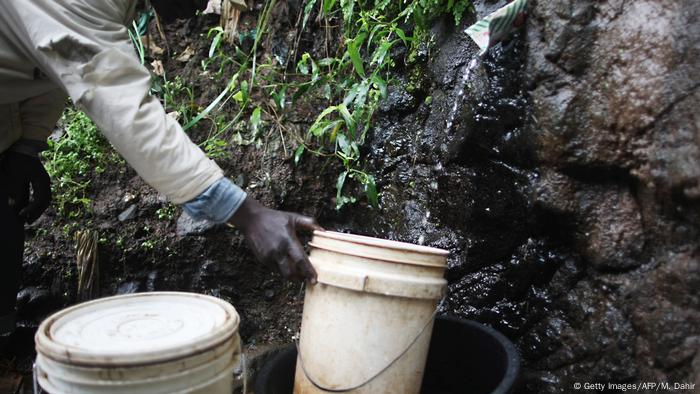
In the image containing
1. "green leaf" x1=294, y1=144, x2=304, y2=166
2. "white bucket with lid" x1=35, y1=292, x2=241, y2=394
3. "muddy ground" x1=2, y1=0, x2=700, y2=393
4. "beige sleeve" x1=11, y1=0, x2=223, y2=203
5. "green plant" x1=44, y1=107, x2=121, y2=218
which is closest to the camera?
"white bucket with lid" x1=35, y1=292, x2=241, y2=394

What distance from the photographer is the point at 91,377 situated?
4.09 feet

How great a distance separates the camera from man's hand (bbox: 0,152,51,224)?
2344mm

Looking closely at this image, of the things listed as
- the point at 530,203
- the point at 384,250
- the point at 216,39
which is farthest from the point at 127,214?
the point at 530,203

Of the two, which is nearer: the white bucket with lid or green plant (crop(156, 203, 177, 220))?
the white bucket with lid

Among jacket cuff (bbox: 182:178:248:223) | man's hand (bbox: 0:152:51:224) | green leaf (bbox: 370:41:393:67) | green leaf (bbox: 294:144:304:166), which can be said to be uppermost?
green leaf (bbox: 370:41:393:67)

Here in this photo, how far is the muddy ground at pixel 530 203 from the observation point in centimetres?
180

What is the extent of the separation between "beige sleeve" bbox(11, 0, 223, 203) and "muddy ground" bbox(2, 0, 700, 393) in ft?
4.41

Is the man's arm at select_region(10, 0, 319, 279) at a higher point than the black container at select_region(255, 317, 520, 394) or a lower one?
higher

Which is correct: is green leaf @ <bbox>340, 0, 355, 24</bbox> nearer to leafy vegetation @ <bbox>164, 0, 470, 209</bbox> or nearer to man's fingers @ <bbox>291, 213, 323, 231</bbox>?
leafy vegetation @ <bbox>164, 0, 470, 209</bbox>

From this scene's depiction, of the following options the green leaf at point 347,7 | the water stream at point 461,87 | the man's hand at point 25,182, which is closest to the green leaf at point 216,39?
the green leaf at point 347,7

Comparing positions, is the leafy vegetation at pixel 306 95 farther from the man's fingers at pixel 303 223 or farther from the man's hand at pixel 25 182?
the man's fingers at pixel 303 223

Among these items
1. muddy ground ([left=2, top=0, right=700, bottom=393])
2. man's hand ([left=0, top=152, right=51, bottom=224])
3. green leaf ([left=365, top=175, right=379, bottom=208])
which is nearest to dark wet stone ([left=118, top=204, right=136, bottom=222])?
muddy ground ([left=2, top=0, right=700, bottom=393])

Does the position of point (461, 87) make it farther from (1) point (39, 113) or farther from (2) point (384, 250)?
(1) point (39, 113)

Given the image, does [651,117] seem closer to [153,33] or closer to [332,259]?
[332,259]
